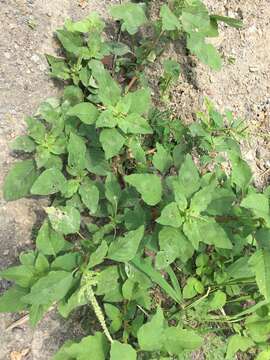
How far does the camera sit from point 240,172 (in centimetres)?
225

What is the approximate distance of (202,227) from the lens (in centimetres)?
214

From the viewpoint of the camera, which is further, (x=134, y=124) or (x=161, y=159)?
(x=161, y=159)

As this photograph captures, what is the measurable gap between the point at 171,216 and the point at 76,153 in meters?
0.57

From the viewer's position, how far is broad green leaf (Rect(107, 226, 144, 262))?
7.03 feet

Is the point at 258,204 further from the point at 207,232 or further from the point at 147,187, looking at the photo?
the point at 147,187

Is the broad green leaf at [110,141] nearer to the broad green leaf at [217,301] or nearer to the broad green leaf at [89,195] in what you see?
the broad green leaf at [89,195]

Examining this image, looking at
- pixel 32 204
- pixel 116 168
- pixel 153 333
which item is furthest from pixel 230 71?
pixel 153 333

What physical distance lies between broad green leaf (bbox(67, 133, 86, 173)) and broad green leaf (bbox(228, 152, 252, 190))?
0.70 m

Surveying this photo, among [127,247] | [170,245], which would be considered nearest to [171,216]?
[170,245]

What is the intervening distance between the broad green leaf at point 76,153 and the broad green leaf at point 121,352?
83cm

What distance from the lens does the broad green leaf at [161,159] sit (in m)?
2.42

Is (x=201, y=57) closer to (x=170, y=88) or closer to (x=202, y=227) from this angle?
(x=170, y=88)

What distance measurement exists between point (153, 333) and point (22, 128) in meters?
1.19

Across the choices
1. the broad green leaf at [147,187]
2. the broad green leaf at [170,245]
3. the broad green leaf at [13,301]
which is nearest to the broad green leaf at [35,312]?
the broad green leaf at [13,301]
